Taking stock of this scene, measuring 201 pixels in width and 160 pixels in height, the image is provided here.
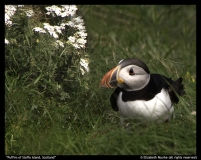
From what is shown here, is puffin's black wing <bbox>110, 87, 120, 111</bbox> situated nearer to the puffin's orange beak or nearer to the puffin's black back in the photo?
the puffin's black back

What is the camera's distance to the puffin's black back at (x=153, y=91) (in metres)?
4.59

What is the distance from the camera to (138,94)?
4.60 meters

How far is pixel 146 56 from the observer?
7.13m

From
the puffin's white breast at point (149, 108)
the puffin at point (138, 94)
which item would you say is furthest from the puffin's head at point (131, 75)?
the puffin's white breast at point (149, 108)

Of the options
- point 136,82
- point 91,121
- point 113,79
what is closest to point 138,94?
point 136,82

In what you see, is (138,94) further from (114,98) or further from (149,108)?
(114,98)

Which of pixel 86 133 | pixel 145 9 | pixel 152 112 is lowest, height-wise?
pixel 86 133

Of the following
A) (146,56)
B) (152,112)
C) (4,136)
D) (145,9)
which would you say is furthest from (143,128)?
(145,9)

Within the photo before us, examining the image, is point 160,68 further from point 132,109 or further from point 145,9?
point 145,9

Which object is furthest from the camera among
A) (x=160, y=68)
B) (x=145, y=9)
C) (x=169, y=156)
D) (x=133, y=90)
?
(x=145, y=9)

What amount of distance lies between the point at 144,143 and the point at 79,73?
1211 mm

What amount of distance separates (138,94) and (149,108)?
0.52ft

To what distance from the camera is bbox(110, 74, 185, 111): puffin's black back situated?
459cm

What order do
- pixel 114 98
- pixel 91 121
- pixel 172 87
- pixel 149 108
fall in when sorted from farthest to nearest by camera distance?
pixel 91 121 < pixel 114 98 < pixel 172 87 < pixel 149 108
